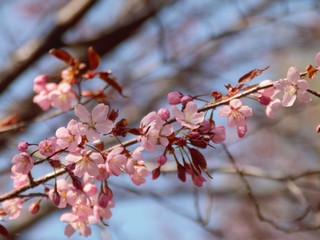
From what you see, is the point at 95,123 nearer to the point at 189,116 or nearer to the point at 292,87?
the point at 189,116

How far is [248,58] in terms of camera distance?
4.62 metres

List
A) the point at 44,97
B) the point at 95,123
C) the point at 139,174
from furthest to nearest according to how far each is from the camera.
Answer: the point at 44,97 < the point at 139,174 < the point at 95,123

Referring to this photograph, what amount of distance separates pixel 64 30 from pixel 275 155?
425cm

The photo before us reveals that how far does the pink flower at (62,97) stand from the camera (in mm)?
1695

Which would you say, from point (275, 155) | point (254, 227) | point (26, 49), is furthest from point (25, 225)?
point (275, 155)

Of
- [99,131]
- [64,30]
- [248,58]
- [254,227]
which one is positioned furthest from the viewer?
[254,227]

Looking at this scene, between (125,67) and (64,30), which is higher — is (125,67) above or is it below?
below

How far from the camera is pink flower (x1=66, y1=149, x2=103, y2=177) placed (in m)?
1.14

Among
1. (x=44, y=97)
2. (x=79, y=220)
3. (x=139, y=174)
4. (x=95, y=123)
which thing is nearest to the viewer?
(x=95, y=123)

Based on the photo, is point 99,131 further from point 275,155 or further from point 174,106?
point 275,155

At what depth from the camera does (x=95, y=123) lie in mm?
1135

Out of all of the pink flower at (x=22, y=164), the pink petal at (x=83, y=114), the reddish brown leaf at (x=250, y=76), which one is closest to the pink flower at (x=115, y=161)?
the pink petal at (x=83, y=114)

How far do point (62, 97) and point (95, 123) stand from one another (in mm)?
617

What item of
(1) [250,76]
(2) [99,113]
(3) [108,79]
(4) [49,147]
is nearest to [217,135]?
(1) [250,76]
